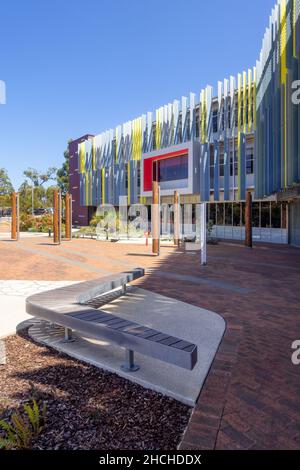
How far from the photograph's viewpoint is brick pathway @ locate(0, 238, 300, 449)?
309 centimetres

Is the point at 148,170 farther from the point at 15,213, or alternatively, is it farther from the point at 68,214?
the point at 15,213

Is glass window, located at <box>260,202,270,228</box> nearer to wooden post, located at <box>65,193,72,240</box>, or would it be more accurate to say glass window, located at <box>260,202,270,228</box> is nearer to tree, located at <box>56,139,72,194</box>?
wooden post, located at <box>65,193,72,240</box>

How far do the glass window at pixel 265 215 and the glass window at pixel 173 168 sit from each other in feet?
27.3

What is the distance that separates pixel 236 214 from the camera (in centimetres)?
2700

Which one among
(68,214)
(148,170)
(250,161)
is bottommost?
(68,214)

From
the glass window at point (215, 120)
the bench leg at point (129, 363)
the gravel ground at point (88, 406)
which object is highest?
the glass window at point (215, 120)

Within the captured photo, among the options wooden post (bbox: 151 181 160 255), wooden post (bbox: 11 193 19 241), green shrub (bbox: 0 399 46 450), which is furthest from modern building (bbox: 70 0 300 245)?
wooden post (bbox: 11 193 19 241)

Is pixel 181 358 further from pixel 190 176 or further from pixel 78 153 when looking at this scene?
pixel 78 153

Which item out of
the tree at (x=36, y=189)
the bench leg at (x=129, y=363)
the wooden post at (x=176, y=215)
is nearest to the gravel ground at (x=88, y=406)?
the bench leg at (x=129, y=363)

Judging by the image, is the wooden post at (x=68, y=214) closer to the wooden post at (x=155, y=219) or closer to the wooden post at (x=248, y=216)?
the wooden post at (x=155, y=219)

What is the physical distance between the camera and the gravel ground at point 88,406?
2.99 m

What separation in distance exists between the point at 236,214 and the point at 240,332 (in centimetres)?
2220

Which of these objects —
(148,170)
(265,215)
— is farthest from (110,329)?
(148,170)
